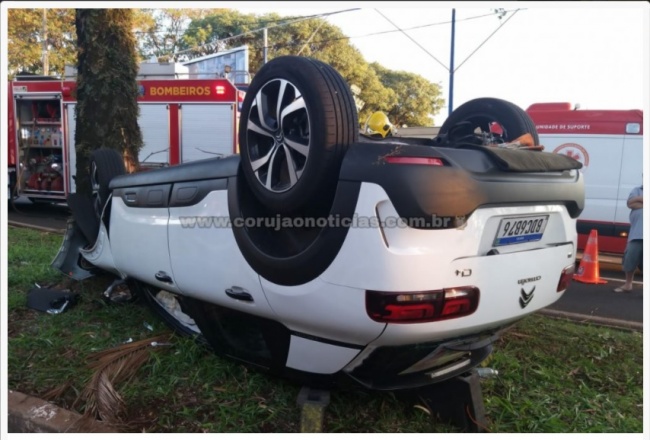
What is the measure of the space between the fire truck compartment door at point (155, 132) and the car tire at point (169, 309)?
7.88 meters

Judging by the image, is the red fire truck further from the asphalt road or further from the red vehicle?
the asphalt road

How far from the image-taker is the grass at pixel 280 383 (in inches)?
110

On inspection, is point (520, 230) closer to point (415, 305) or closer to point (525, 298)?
point (525, 298)

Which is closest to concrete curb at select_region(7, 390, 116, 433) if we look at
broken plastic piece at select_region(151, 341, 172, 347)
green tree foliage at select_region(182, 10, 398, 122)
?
broken plastic piece at select_region(151, 341, 172, 347)

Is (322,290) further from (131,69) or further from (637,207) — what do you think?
(637,207)

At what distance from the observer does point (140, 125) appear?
11.5 m

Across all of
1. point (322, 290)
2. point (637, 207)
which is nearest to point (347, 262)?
point (322, 290)

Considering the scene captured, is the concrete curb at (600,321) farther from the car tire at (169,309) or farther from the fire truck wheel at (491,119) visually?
the car tire at (169,309)

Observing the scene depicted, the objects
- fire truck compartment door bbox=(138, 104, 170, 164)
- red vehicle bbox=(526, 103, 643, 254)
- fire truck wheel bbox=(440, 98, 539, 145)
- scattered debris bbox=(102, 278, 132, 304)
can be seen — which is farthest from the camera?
fire truck compartment door bbox=(138, 104, 170, 164)

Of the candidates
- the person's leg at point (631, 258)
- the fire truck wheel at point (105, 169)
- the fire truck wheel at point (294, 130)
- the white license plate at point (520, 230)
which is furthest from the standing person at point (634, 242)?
the fire truck wheel at point (105, 169)

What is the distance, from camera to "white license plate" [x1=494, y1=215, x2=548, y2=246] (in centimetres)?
239

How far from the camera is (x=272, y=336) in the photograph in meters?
2.72

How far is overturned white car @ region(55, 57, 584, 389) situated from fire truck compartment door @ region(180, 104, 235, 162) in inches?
314

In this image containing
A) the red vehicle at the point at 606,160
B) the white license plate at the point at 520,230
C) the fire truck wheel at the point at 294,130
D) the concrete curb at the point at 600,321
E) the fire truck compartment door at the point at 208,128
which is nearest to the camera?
the fire truck wheel at the point at 294,130
